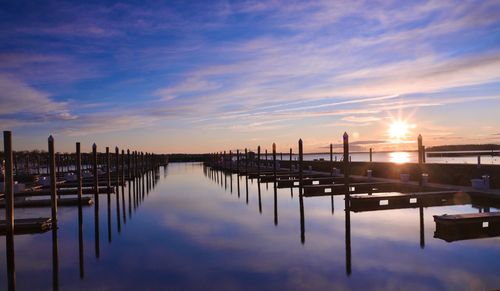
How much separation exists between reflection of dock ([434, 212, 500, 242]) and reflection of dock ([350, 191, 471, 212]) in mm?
4970

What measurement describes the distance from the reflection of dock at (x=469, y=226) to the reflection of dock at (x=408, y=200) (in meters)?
4.97

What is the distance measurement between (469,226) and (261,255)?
6431 mm

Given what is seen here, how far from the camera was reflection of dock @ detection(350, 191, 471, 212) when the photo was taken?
61.5 ft

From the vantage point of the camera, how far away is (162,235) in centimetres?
1678

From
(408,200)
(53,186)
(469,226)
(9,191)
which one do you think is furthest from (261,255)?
(408,200)

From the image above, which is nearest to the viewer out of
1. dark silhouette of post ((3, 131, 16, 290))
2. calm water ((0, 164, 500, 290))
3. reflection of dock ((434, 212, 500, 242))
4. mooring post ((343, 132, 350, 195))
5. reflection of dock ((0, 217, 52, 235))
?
calm water ((0, 164, 500, 290))

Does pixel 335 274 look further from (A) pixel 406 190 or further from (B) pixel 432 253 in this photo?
(A) pixel 406 190

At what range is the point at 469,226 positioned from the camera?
13.6 m

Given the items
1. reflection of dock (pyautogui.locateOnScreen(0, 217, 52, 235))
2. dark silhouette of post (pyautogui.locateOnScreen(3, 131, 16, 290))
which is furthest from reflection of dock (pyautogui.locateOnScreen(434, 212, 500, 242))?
reflection of dock (pyautogui.locateOnScreen(0, 217, 52, 235))

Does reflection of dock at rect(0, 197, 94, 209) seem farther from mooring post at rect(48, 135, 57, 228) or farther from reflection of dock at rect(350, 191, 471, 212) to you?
reflection of dock at rect(350, 191, 471, 212)

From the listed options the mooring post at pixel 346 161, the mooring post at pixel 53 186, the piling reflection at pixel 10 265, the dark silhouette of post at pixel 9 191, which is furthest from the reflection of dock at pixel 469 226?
the mooring post at pixel 53 186

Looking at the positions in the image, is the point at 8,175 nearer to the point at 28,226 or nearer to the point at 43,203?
the point at 28,226

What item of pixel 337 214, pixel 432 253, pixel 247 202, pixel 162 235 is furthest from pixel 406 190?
pixel 162 235

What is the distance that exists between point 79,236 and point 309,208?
11173mm
